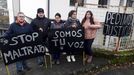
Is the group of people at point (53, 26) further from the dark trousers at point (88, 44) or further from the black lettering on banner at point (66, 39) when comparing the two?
the black lettering on banner at point (66, 39)

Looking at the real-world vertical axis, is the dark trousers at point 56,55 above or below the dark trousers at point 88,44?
below

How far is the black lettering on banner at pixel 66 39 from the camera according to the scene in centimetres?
703

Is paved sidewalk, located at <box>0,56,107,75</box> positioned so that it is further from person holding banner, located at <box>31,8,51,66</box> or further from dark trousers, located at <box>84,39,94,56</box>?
person holding banner, located at <box>31,8,51,66</box>

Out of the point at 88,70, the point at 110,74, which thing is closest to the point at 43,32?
the point at 88,70

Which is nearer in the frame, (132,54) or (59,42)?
(59,42)

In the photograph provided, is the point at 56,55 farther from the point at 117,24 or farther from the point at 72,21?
the point at 117,24

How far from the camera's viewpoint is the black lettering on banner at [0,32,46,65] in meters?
6.38

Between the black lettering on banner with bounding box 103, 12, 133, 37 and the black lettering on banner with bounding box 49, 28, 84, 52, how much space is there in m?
1.23

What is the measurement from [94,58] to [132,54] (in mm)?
1228

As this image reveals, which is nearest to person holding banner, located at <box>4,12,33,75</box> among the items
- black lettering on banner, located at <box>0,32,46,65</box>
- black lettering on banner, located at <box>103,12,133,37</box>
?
black lettering on banner, located at <box>0,32,46,65</box>

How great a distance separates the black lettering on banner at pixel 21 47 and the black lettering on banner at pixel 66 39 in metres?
0.38

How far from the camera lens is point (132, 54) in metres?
8.40

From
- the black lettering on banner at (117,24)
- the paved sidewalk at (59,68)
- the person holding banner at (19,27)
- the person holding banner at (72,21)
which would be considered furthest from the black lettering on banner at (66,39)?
the black lettering on banner at (117,24)

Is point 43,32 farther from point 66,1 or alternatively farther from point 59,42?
point 66,1
